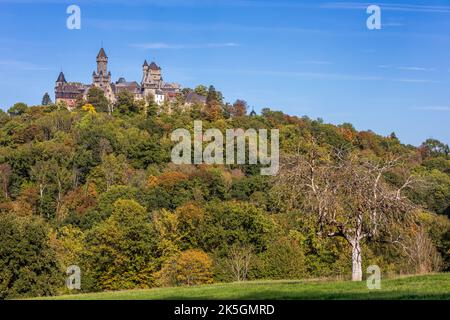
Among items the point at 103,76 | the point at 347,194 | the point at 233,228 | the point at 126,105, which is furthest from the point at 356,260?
the point at 103,76

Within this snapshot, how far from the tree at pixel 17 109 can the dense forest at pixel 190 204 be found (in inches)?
8.4

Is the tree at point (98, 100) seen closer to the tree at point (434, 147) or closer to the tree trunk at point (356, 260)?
the tree at point (434, 147)

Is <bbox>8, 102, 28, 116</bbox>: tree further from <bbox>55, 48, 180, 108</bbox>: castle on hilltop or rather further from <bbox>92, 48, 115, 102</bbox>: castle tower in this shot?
<bbox>92, 48, 115, 102</bbox>: castle tower

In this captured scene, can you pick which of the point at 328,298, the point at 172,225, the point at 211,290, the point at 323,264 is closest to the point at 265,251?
the point at 323,264

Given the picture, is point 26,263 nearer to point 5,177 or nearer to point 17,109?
point 5,177

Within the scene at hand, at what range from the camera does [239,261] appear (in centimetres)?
5359

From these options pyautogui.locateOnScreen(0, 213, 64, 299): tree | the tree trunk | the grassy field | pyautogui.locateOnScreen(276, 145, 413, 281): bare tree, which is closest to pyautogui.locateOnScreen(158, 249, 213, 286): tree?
pyautogui.locateOnScreen(0, 213, 64, 299): tree

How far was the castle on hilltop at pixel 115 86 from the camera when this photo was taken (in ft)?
517

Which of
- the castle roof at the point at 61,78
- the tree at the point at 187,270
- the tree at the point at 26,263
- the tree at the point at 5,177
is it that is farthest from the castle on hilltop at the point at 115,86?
the tree at the point at 26,263

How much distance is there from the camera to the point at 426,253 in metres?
45.5

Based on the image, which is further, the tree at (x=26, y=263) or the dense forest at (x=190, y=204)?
the tree at (x=26, y=263)

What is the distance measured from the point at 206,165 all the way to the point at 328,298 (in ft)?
262

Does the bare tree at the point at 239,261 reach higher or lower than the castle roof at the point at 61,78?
lower

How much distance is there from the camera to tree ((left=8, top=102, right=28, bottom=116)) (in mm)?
141250
